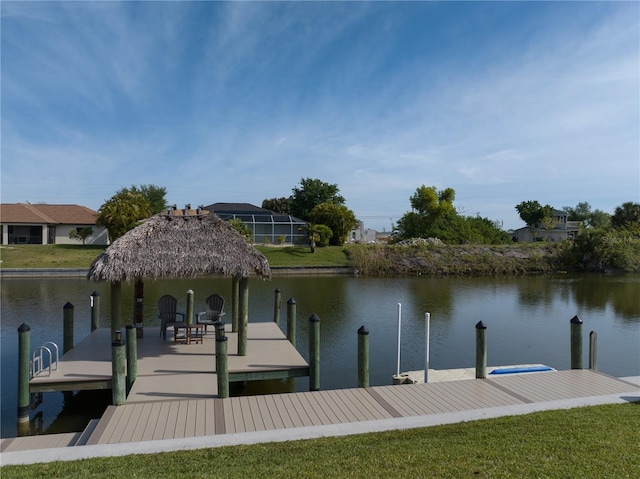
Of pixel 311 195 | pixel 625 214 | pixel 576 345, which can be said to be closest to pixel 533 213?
pixel 625 214

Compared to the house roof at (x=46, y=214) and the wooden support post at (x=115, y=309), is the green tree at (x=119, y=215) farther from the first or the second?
the wooden support post at (x=115, y=309)

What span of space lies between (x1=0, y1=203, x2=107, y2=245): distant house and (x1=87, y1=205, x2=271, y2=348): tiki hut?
39.3 m

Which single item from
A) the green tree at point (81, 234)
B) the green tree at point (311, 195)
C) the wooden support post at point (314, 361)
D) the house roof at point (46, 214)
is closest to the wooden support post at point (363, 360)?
the wooden support post at point (314, 361)

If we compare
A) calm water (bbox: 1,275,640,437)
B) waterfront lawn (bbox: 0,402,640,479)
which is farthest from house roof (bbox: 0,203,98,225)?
waterfront lawn (bbox: 0,402,640,479)

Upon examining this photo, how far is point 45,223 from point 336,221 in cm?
2719

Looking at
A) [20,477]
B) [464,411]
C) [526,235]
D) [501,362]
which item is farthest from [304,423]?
[526,235]

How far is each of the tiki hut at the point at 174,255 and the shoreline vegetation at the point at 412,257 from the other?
25.4 m

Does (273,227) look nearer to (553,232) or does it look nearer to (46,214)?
(46,214)

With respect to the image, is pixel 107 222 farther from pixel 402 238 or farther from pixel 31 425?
pixel 31 425

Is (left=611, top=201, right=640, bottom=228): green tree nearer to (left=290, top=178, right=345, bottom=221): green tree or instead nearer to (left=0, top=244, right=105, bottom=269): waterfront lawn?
(left=290, top=178, right=345, bottom=221): green tree

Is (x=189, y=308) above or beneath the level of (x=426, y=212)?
beneath

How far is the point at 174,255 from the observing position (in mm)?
10234

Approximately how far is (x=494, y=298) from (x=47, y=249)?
112 ft

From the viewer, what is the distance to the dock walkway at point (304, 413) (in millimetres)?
5820
